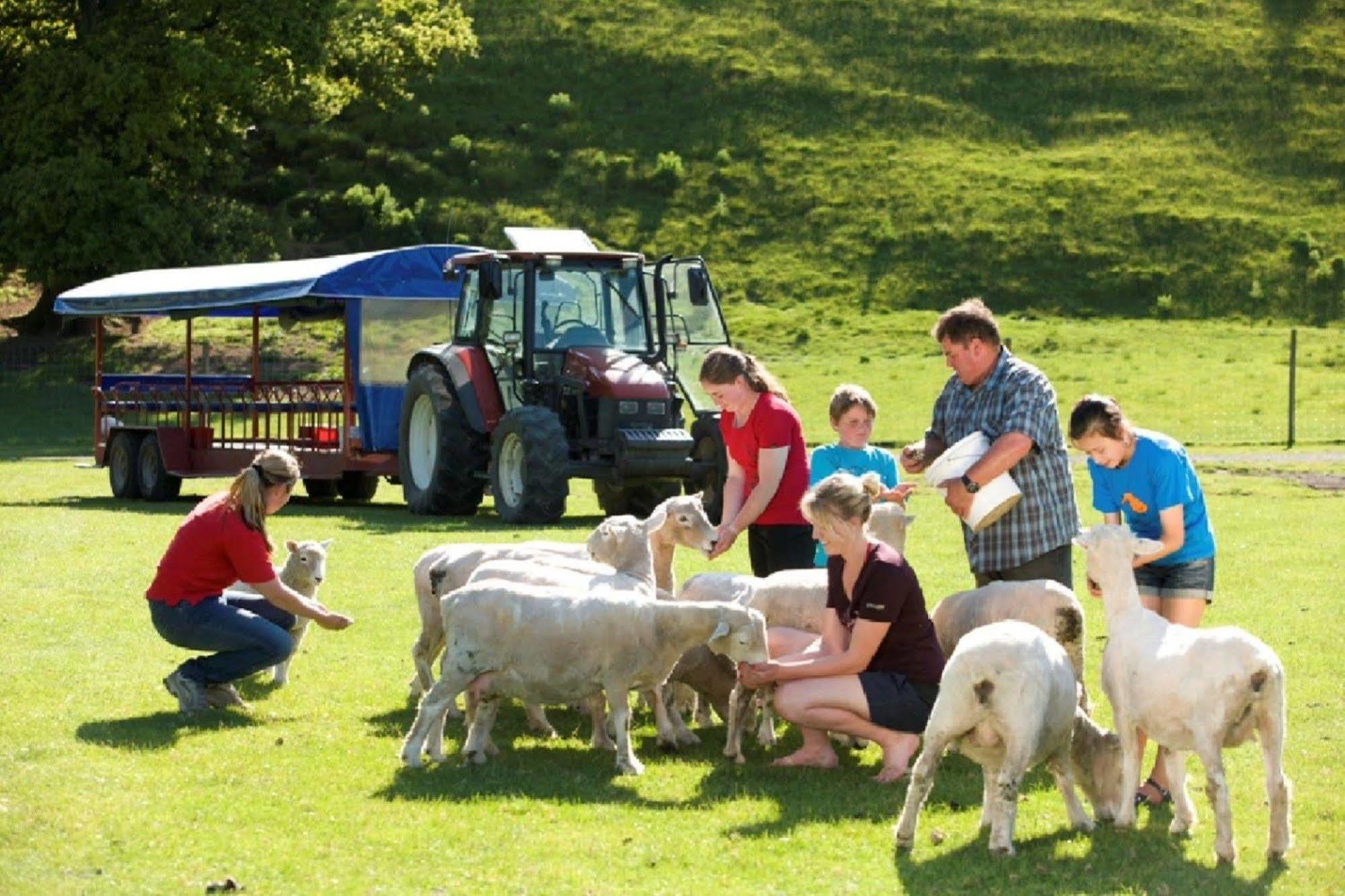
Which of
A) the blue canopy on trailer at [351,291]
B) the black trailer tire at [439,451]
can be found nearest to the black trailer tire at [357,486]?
the blue canopy on trailer at [351,291]

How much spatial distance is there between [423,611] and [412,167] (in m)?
49.5

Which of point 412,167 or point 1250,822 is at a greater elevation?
point 412,167

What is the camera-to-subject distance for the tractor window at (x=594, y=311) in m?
21.1

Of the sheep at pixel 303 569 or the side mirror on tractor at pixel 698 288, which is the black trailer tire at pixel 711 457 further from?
the sheep at pixel 303 569

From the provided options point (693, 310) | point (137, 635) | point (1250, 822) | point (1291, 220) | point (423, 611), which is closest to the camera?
point (1250, 822)

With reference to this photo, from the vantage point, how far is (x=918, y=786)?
737 centimetres

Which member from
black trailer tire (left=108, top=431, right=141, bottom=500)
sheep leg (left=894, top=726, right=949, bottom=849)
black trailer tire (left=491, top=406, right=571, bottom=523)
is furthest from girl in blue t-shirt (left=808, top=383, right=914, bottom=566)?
black trailer tire (left=108, top=431, right=141, bottom=500)

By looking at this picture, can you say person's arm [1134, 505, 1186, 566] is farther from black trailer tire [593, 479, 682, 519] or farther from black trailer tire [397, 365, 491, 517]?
black trailer tire [397, 365, 491, 517]

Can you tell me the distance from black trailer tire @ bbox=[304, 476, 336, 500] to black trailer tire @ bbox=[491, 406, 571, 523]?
5.67 meters

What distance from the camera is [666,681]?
9.44 m

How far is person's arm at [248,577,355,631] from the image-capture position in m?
9.78

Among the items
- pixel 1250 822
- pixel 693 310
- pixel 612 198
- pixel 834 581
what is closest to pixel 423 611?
pixel 834 581

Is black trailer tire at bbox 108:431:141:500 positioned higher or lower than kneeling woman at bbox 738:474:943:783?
lower

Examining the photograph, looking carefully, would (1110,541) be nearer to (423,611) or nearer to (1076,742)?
(1076,742)
